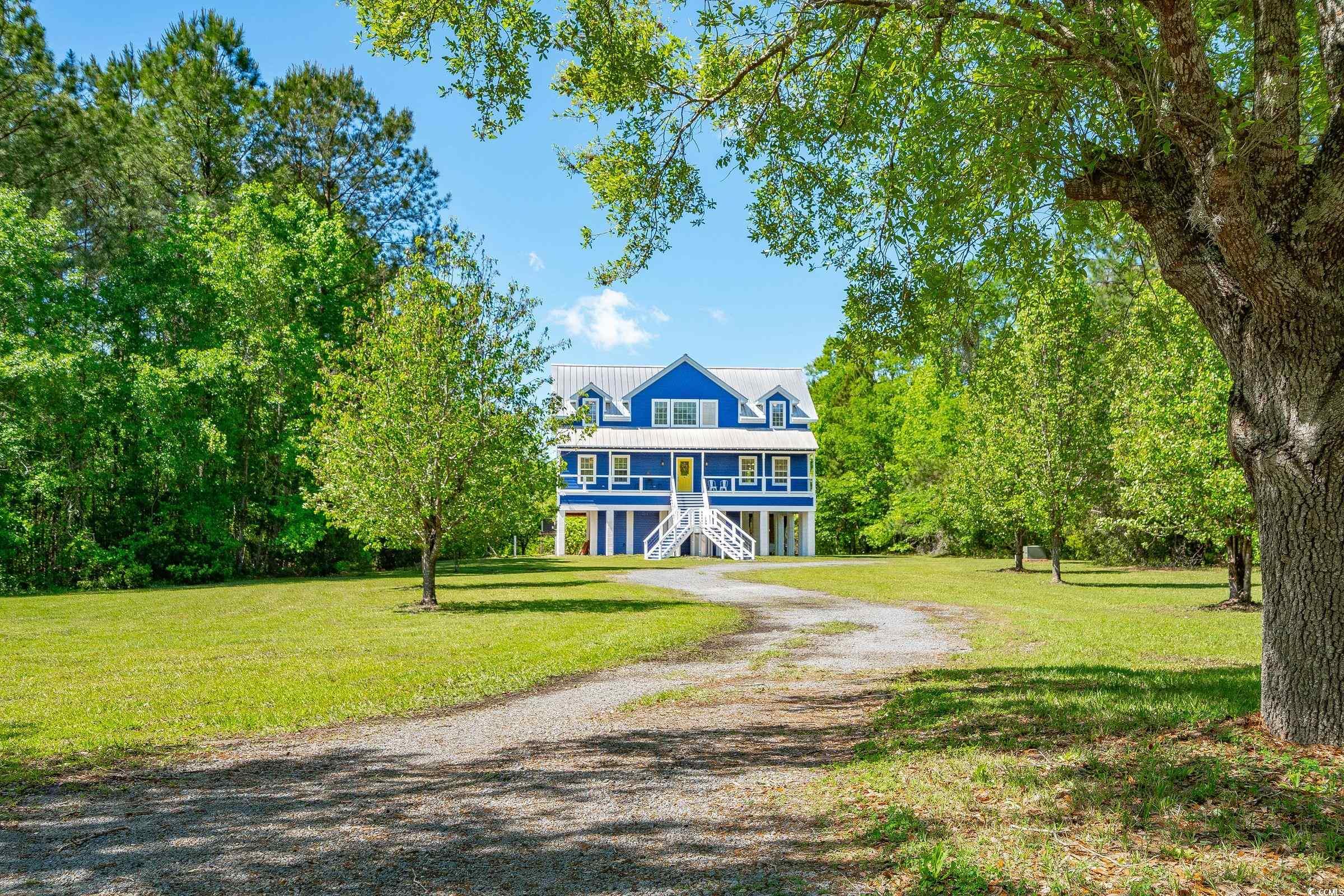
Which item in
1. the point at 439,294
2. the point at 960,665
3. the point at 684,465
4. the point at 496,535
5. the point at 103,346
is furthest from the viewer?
the point at 684,465

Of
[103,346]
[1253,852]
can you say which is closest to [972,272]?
[1253,852]

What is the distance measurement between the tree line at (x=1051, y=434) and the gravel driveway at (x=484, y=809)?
4895 mm

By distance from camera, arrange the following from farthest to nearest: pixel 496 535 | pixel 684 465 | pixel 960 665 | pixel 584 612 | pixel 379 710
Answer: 1. pixel 684 465
2. pixel 496 535
3. pixel 584 612
4. pixel 960 665
5. pixel 379 710

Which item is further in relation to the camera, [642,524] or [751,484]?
[642,524]

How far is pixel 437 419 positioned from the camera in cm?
1709

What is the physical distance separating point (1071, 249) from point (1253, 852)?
20.8 ft

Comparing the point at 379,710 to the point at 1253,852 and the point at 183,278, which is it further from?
the point at 183,278

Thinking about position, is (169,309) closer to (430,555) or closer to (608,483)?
(430,555)

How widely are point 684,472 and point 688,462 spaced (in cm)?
49

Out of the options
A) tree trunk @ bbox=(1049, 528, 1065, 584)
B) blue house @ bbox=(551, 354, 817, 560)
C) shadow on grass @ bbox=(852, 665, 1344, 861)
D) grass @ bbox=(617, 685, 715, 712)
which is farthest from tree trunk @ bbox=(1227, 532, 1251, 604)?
blue house @ bbox=(551, 354, 817, 560)

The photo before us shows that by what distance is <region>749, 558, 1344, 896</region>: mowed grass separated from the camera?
4.01 metres

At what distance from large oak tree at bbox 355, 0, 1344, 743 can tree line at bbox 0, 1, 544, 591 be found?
12.1 m

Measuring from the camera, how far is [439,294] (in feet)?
58.2

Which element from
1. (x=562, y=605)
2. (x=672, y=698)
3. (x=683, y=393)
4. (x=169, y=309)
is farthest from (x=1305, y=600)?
(x=683, y=393)
